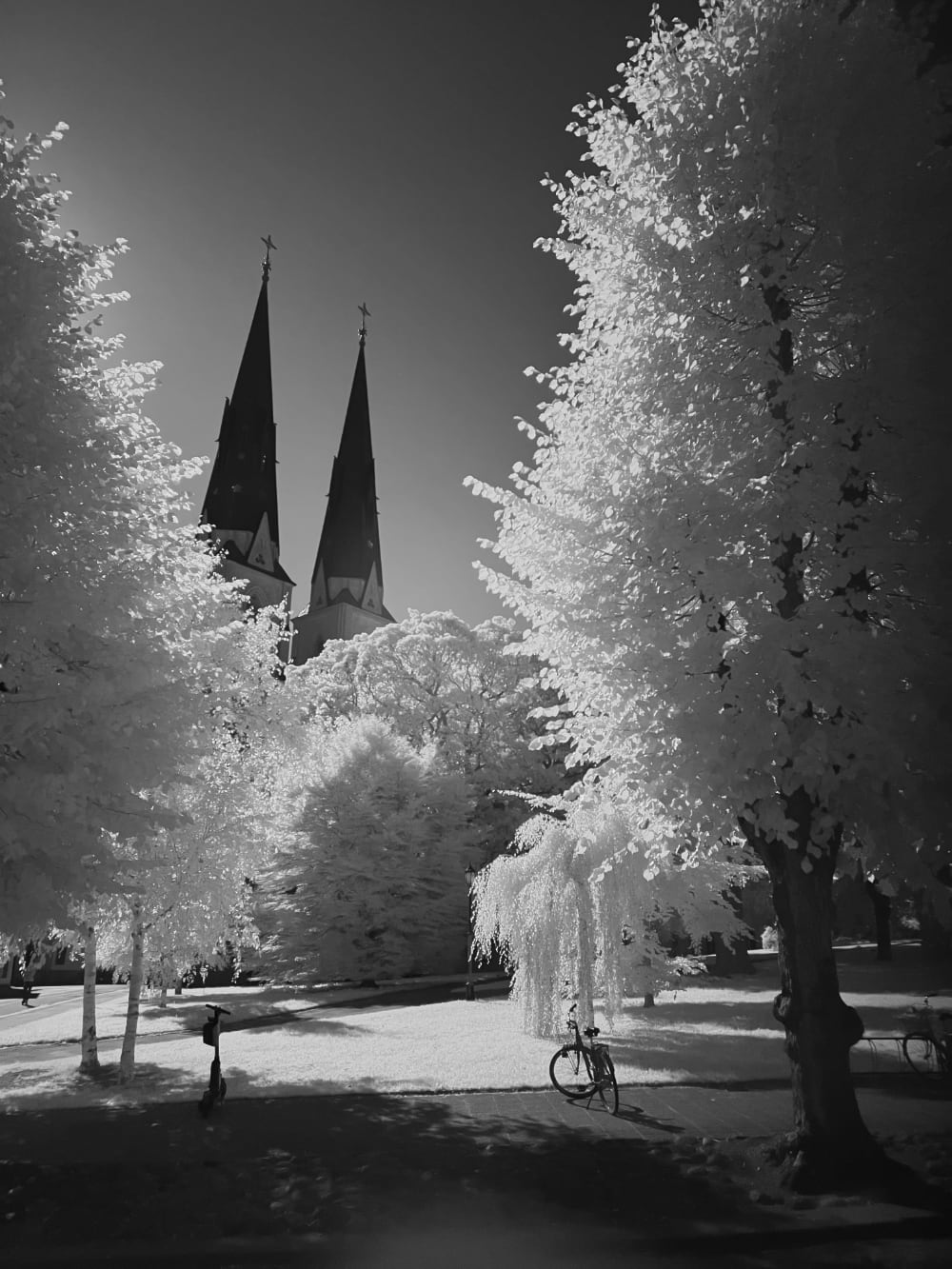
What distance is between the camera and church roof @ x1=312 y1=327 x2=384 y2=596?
8612cm

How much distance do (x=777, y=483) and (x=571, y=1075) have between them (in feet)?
31.7

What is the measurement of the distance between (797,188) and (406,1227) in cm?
933

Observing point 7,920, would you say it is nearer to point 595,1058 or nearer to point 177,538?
point 177,538

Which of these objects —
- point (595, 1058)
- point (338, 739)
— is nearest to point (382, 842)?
point (338, 739)

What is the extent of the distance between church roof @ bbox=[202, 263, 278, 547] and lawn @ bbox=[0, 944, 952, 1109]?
57434mm

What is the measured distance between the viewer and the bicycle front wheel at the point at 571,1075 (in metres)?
10.1

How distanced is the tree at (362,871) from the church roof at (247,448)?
50039mm

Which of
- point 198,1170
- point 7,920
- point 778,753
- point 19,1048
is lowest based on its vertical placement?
point 19,1048

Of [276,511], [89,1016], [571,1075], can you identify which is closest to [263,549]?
[276,511]

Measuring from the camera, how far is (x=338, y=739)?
3278 cm

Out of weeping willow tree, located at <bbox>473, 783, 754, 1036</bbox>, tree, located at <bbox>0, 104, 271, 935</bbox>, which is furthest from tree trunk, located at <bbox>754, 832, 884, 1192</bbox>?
weeping willow tree, located at <bbox>473, 783, 754, 1036</bbox>

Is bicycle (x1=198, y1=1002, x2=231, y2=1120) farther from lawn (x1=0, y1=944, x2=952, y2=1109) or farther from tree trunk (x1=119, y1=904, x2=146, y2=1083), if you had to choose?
tree trunk (x1=119, y1=904, x2=146, y2=1083)

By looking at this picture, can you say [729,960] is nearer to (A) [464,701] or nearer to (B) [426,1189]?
(A) [464,701]

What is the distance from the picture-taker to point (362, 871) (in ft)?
96.6
